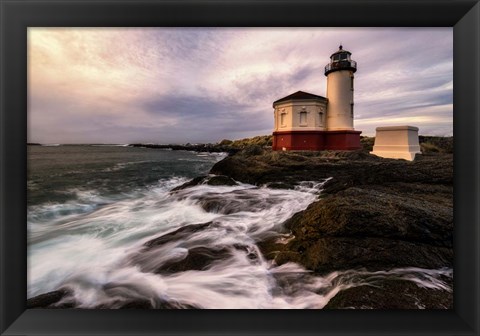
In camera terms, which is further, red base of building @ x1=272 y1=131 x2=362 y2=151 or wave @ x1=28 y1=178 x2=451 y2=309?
red base of building @ x1=272 y1=131 x2=362 y2=151

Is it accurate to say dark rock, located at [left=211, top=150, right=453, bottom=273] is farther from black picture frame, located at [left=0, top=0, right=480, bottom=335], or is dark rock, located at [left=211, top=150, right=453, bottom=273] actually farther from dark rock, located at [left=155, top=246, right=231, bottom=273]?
dark rock, located at [left=155, top=246, right=231, bottom=273]

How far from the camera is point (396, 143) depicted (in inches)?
114

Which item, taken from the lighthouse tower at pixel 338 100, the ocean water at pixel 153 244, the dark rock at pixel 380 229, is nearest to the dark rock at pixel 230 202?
the ocean water at pixel 153 244

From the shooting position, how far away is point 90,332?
1098mm

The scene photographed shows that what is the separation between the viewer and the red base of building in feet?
11.5

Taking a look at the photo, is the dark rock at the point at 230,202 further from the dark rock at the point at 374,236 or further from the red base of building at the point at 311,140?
the red base of building at the point at 311,140

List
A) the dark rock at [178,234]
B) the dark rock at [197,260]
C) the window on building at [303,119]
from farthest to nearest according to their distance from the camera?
the window on building at [303,119], the dark rock at [178,234], the dark rock at [197,260]

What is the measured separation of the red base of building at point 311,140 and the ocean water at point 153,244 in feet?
4.16

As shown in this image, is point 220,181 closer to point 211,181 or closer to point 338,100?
point 211,181

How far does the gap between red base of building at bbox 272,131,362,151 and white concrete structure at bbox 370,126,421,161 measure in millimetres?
340

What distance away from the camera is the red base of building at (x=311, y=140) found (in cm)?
352

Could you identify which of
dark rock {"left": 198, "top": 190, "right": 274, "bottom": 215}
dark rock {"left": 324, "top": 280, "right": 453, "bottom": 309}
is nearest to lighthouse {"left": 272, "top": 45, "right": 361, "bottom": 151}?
dark rock {"left": 198, "top": 190, "right": 274, "bottom": 215}
